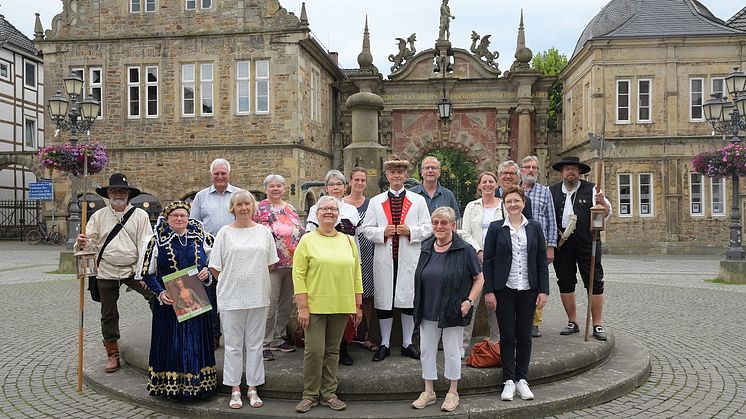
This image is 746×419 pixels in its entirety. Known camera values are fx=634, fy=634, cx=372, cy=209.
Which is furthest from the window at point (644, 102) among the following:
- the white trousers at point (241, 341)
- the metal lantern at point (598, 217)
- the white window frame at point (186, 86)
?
the white trousers at point (241, 341)

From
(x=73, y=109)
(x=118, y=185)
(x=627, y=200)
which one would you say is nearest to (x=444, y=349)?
(x=118, y=185)

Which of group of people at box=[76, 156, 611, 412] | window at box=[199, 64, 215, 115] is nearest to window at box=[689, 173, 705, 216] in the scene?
window at box=[199, 64, 215, 115]

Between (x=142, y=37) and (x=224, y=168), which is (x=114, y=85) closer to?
(x=142, y=37)

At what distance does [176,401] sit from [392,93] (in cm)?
2445

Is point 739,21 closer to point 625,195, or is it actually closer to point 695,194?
point 695,194

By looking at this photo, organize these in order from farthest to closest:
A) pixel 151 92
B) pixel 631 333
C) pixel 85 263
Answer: pixel 151 92, pixel 631 333, pixel 85 263

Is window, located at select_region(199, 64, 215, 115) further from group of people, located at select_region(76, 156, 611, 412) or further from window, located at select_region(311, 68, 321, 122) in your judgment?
group of people, located at select_region(76, 156, 611, 412)

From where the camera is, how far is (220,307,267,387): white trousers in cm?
516

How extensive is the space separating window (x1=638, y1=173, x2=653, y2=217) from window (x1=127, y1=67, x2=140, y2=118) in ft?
66.7

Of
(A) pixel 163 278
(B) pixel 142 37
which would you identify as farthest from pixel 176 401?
(B) pixel 142 37

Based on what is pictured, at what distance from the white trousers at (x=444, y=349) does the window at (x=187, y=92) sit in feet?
70.6

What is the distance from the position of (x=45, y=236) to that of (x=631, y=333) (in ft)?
87.5

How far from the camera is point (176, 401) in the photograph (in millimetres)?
5328

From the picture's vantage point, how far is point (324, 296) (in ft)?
16.2
